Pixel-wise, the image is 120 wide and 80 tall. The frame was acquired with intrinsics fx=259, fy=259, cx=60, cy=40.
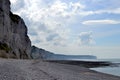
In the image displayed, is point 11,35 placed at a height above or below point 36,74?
above

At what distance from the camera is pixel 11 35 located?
88.6m

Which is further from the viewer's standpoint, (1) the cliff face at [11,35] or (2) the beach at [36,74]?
(1) the cliff face at [11,35]

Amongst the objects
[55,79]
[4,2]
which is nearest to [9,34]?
[4,2]

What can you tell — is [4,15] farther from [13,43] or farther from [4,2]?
[13,43]

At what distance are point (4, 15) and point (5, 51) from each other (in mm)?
14581

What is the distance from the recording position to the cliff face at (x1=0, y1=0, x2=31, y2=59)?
3133 inches

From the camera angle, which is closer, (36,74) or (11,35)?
A: (36,74)

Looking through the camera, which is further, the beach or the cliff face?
the cliff face

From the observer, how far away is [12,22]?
315 ft

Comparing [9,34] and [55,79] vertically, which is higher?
[9,34]

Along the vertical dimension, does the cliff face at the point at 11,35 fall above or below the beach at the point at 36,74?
above

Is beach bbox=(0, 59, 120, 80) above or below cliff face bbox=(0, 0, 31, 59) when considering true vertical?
below

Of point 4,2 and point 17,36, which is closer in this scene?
point 4,2

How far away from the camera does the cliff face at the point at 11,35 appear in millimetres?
79588
